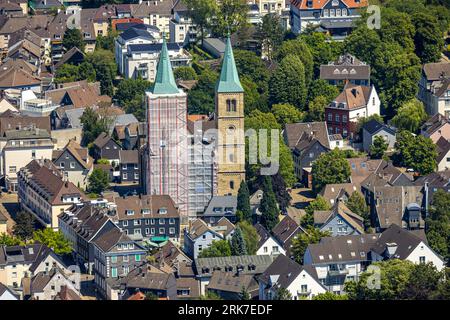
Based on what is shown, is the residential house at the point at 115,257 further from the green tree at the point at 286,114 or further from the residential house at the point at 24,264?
the green tree at the point at 286,114

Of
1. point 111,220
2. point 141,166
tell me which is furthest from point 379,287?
point 141,166

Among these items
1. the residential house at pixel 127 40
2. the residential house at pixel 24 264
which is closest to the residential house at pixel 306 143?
the residential house at pixel 24 264

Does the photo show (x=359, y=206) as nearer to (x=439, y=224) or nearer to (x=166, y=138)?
(x=439, y=224)

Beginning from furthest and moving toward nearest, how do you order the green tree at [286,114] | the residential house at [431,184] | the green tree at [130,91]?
Result: the green tree at [130,91]
the green tree at [286,114]
the residential house at [431,184]

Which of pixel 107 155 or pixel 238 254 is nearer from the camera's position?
pixel 238 254

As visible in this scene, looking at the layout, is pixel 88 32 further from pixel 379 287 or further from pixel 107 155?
pixel 379 287

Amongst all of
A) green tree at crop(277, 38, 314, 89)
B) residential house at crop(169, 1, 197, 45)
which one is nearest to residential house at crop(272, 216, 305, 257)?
green tree at crop(277, 38, 314, 89)

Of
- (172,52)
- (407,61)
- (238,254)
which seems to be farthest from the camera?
(172,52)
